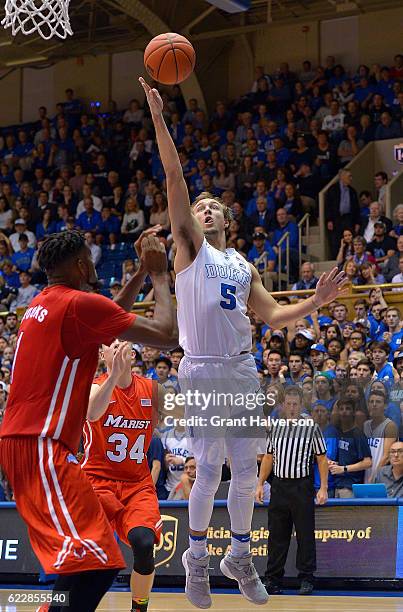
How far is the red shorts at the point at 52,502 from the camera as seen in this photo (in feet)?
16.4

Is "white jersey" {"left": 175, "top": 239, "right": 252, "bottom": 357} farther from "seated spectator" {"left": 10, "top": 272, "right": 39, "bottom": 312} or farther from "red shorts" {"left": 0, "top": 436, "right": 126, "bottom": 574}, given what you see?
"seated spectator" {"left": 10, "top": 272, "right": 39, "bottom": 312}

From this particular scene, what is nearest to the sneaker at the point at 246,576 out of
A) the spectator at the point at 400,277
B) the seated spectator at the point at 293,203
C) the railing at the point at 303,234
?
the spectator at the point at 400,277

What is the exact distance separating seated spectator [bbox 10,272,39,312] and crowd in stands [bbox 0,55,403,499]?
0.13ft

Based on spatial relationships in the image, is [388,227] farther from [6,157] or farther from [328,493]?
[6,157]

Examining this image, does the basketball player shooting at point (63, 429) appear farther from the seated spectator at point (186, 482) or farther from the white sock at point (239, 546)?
the seated spectator at point (186, 482)

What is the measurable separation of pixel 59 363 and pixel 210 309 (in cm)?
195

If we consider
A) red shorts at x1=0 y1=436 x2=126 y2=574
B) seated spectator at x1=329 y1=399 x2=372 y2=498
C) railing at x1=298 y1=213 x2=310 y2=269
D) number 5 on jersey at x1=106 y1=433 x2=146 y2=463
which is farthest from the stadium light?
red shorts at x1=0 y1=436 x2=126 y2=574

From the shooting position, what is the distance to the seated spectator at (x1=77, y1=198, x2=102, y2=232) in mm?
21828

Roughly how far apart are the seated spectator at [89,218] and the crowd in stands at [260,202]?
0.03 metres

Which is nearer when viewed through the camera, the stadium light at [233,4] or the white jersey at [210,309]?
the white jersey at [210,309]

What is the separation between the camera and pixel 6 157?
2614cm

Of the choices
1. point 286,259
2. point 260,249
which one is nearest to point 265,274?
point 260,249

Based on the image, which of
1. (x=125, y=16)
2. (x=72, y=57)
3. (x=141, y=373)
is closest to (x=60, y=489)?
(x=141, y=373)

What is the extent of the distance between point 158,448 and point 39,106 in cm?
1842
